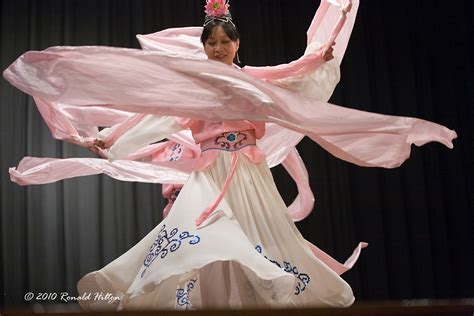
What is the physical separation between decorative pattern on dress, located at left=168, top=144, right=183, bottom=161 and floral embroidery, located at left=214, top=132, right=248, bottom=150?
63cm

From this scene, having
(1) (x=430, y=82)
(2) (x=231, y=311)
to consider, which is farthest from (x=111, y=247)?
(2) (x=231, y=311)

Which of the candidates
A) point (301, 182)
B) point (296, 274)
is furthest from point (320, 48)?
point (296, 274)

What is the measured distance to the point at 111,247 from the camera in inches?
142

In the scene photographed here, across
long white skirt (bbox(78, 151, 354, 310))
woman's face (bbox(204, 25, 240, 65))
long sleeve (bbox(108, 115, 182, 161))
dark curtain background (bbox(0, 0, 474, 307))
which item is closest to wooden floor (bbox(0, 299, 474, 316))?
long white skirt (bbox(78, 151, 354, 310))

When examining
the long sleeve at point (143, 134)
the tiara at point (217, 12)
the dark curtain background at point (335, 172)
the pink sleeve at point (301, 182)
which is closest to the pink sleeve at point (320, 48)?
the tiara at point (217, 12)

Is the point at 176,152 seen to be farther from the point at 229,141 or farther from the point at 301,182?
the point at 229,141

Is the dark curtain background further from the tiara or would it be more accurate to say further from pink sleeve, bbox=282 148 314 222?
the tiara

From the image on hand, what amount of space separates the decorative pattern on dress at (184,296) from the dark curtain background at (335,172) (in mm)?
1626

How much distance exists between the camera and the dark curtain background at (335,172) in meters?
3.53

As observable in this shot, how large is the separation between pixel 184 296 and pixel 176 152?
0.96 m

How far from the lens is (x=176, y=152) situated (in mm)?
2795

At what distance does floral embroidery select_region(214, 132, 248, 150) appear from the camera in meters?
2.15

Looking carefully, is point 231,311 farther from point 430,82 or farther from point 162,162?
point 430,82

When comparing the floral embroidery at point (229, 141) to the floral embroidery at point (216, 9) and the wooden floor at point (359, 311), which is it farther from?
the wooden floor at point (359, 311)
